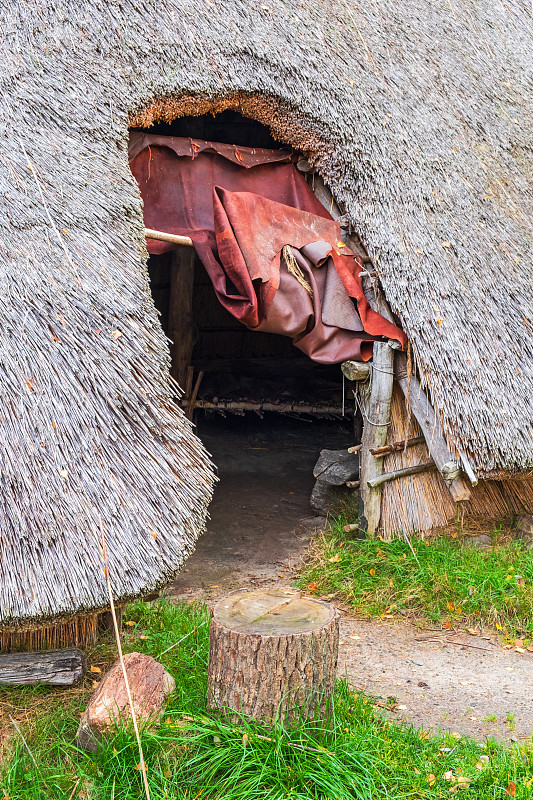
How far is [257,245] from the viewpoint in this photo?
4.61m

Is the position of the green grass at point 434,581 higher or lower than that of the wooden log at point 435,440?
lower

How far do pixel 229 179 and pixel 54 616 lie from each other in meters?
3.25

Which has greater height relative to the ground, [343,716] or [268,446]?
[268,446]

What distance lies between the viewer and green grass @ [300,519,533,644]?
4.25m

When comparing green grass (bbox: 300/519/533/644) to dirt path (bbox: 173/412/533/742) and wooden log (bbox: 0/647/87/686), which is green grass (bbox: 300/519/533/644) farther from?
wooden log (bbox: 0/647/87/686)

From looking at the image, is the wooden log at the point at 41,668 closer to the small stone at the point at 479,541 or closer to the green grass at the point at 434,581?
the green grass at the point at 434,581

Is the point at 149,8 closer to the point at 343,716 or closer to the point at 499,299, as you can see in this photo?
the point at 499,299

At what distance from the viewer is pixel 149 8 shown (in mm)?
4660

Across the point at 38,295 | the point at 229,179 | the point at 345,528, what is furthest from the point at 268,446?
the point at 38,295

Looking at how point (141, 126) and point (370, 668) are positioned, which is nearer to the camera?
point (370, 668)

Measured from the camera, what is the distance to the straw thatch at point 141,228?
9.93ft

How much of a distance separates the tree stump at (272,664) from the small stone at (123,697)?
0.30 metres

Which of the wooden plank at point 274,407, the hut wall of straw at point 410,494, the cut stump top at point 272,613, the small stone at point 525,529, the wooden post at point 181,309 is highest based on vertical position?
the wooden post at point 181,309

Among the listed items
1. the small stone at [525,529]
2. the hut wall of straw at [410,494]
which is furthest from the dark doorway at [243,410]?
the small stone at [525,529]
